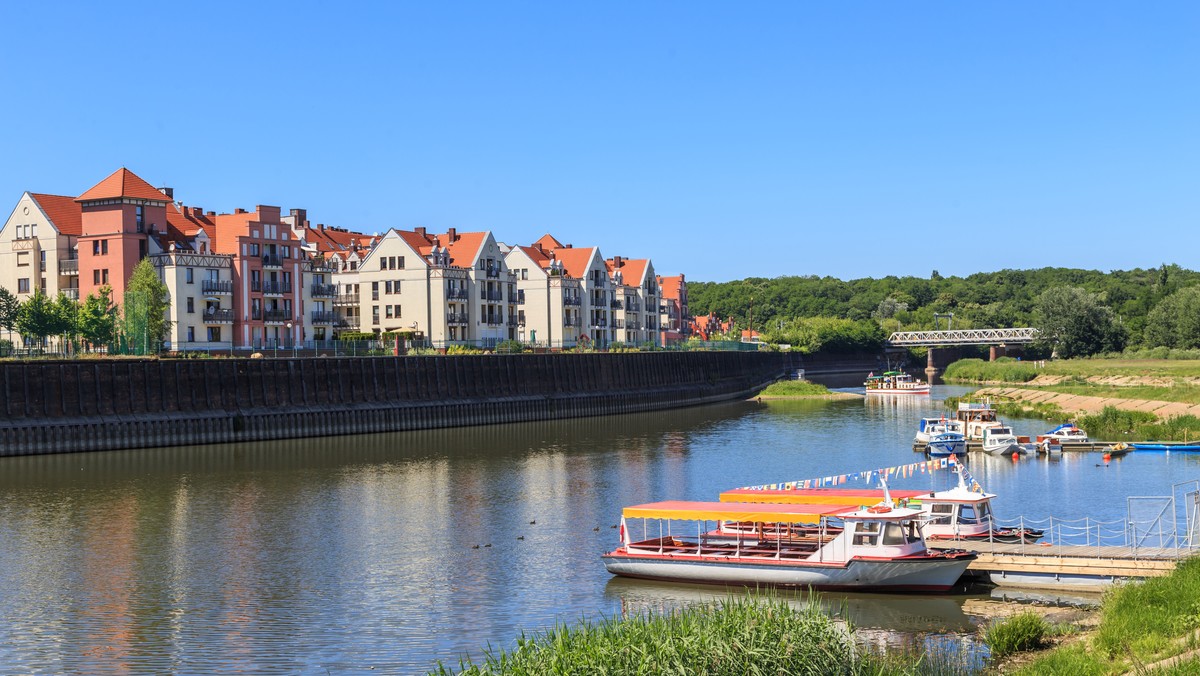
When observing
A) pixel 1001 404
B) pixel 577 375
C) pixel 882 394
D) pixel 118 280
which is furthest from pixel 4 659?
pixel 882 394

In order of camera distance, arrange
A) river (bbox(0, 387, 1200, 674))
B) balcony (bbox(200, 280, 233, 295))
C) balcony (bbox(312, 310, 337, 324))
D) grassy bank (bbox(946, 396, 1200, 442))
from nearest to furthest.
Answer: river (bbox(0, 387, 1200, 674)) → grassy bank (bbox(946, 396, 1200, 442)) → balcony (bbox(200, 280, 233, 295)) → balcony (bbox(312, 310, 337, 324))

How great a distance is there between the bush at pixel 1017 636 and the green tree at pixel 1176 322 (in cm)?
15413

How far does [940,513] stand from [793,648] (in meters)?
22.5

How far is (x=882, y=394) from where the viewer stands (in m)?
164

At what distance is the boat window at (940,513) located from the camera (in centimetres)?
4372

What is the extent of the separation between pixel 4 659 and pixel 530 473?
139ft

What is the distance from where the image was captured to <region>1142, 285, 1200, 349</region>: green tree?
16850 centimetres

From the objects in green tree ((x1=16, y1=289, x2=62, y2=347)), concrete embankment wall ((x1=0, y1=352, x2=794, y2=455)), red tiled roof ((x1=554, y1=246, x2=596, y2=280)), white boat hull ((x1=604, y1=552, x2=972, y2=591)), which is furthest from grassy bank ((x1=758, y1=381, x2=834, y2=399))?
white boat hull ((x1=604, y1=552, x2=972, y2=591))

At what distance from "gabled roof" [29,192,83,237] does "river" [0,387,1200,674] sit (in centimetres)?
4399

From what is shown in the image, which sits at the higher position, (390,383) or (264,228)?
(264,228)

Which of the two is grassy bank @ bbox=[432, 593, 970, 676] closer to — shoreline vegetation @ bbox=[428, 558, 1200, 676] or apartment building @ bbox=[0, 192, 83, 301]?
shoreline vegetation @ bbox=[428, 558, 1200, 676]

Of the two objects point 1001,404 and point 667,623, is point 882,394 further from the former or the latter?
point 667,623

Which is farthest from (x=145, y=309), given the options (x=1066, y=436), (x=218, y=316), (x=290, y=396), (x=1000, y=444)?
(x=1066, y=436)

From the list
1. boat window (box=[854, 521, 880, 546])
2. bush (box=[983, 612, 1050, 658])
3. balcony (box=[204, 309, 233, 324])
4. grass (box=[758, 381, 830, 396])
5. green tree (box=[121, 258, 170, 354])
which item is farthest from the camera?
grass (box=[758, 381, 830, 396])
